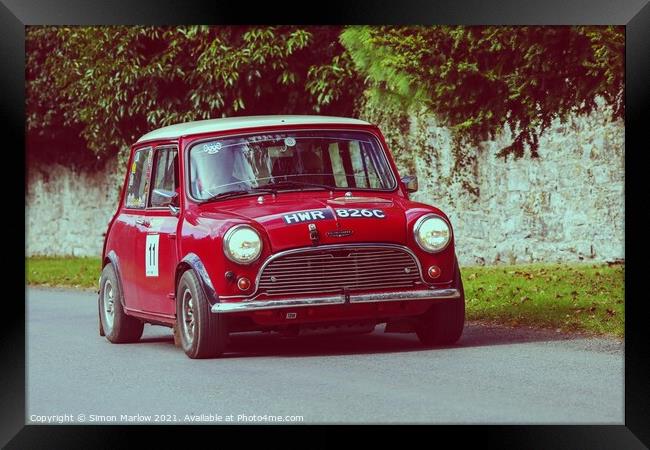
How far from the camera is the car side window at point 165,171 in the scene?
11.1 m

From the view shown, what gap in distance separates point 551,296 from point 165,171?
4093 mm

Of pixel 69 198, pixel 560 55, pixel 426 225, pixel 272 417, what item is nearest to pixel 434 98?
pixel 560 55

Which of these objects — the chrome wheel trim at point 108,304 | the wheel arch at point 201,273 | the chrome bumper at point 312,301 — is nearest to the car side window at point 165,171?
the wheel arch at point 201,273

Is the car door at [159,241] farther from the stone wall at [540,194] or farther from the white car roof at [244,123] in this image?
the stone wall at [540,194]

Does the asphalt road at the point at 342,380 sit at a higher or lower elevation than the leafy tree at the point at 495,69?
lower

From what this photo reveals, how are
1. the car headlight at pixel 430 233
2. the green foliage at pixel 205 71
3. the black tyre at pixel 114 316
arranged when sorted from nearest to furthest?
the car headlight at pixel 430 233, the black tyre at pixel 114 316, the green foliage at pixel 205 71

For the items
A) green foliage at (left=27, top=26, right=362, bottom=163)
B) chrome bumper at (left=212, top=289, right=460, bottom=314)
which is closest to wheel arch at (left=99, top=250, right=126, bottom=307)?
chrome bumper at (left=212, top=289, right=460, bottom=314)

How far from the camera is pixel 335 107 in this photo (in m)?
17.5

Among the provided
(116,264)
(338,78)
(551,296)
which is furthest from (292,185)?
(338,78)

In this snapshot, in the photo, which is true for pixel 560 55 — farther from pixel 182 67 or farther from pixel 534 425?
pixel 182 67

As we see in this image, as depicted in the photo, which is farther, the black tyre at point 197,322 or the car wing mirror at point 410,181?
the car wing mirror at point 410,181

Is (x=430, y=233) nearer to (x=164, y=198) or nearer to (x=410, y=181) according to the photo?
(x=410, y=181)

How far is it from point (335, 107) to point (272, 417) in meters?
9.84

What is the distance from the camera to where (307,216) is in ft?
32.8
